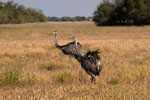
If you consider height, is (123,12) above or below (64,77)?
above

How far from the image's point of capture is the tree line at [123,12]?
171 feet

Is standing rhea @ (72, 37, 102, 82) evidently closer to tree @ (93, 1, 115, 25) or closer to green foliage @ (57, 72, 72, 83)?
green foliage @ (57, 72, 72, 83)

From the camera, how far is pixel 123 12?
5553 cm

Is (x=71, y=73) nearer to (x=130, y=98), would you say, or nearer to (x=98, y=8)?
(x=130, y=98)

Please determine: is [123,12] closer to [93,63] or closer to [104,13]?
[104,13]

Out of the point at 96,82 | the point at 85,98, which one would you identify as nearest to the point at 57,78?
the point at 96,82

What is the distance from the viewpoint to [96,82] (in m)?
8.20

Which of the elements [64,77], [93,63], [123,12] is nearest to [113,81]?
[93,63]

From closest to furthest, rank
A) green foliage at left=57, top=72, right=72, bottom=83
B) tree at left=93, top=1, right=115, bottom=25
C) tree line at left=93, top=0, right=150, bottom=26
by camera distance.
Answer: green foliage at left=57, top=72, right=72, bottom=83
tree line at left=93, top=0, right=150, bottom=26
tree at left=93, top=1, right=115, bottom=25

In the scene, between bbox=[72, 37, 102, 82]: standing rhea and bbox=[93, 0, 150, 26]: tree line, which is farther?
bbox=[93, 0, 150, 26]: tree line

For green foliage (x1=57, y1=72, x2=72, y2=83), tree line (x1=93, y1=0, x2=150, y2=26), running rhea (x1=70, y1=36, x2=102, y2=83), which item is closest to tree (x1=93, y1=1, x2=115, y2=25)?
tree line (x1=93, y1=0, x2=150, y2=26)

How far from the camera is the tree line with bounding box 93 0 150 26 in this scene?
52250 mm

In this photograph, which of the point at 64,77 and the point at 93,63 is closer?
the point at 93,63

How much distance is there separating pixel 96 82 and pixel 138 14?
45.9 metres
